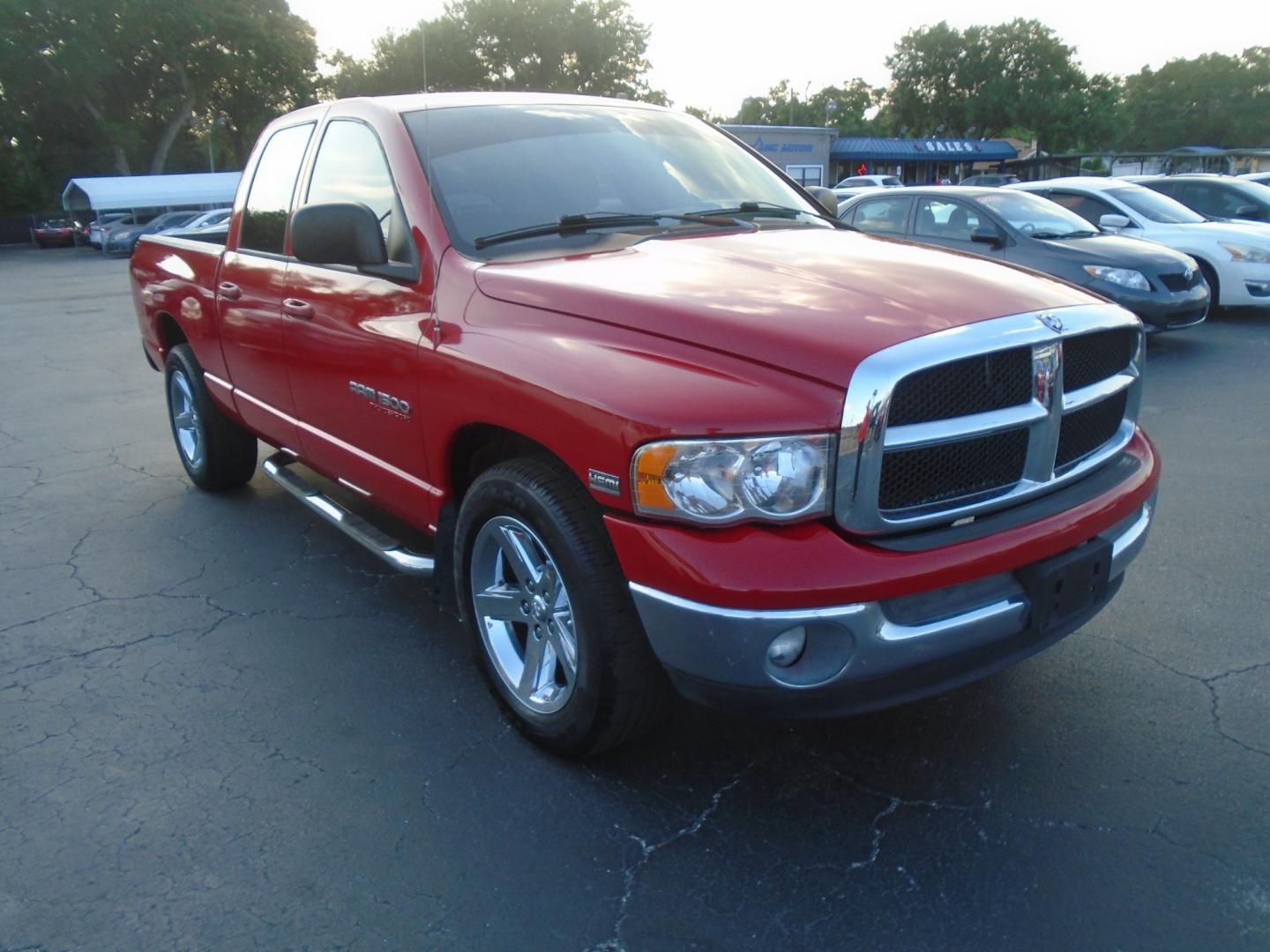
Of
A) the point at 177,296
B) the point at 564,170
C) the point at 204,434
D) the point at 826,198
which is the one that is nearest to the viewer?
the point at 564,170

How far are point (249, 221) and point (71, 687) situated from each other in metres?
2.20

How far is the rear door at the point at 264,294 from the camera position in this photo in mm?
4160

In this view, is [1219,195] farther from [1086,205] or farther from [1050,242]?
[1050,242]

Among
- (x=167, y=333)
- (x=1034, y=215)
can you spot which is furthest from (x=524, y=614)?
(x=1034, y=215)

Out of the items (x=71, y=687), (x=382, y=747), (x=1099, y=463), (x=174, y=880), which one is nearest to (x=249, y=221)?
(x=71, y=687)

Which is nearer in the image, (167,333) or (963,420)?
(963,420)

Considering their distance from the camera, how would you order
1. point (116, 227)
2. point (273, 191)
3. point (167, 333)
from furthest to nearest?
point (116, 227), point (167, 333), point (273, 191)

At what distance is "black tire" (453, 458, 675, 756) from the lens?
2.57 meters

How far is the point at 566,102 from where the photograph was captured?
4.03m

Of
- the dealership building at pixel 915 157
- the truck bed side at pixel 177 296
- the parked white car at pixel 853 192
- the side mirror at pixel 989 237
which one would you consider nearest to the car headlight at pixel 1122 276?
the side mirror at pixel 989 237

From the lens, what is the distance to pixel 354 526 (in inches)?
153

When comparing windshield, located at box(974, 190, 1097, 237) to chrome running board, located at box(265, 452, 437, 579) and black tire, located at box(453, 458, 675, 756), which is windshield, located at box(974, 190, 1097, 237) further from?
black tire, located at box(453, 458, 675, 756)

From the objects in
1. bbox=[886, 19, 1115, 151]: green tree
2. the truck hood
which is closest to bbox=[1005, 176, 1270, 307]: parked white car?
the truck hood

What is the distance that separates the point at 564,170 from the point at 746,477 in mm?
1761
